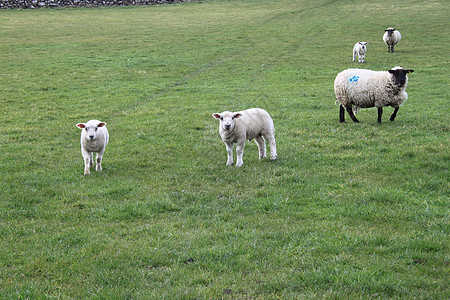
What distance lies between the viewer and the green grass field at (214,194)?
6.12m

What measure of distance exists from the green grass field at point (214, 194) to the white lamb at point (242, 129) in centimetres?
52

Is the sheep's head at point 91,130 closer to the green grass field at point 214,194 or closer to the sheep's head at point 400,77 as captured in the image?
the green grass field at point 214,194

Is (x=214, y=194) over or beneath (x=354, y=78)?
beneath

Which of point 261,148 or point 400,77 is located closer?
point 261,148

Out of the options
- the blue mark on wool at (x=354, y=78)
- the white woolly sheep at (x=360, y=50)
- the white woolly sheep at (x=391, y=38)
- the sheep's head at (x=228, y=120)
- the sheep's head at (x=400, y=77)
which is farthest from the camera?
the white woolly sheep at (x=391, y=38)

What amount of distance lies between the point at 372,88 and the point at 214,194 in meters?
8.12

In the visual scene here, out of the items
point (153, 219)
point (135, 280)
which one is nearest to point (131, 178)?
point (153, 219)

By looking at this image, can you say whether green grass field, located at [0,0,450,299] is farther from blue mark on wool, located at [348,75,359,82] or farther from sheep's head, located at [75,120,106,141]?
blue mark on wool, located at [348,75,359,82]

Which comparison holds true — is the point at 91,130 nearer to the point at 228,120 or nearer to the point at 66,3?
the point at 228,120

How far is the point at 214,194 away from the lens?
9438 millimetres

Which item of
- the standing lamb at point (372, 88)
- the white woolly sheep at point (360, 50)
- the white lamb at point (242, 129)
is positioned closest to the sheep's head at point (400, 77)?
the standing lamb at point (372, 88)

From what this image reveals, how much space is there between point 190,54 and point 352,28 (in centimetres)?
1887

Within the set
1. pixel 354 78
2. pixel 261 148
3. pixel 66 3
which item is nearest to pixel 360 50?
pixel 354 78

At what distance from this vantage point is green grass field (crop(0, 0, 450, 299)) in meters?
6.12
